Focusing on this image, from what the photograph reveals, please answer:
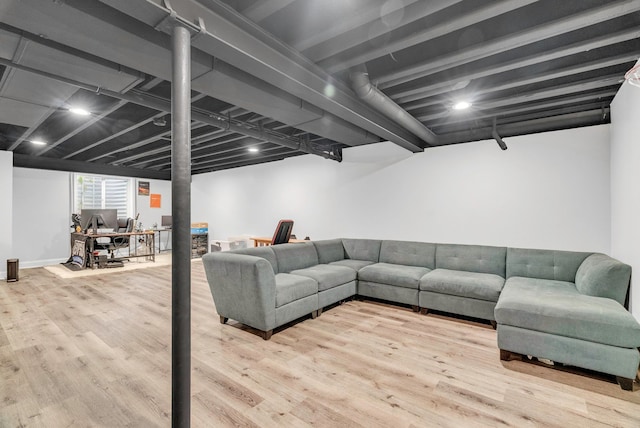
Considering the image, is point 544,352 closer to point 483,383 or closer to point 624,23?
→ point 483,383

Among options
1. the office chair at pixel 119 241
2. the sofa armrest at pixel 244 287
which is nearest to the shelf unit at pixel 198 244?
the office chair at pixel 119 241

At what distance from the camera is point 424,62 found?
2543mm

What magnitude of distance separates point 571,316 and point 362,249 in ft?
9.87

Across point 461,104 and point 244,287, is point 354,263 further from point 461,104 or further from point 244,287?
point 461,104

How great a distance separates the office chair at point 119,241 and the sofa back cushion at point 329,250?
17.4ft

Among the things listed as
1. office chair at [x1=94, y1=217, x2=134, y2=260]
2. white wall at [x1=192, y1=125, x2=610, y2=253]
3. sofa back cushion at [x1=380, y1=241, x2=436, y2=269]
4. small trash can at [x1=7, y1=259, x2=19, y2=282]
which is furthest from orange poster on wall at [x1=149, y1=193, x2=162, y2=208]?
sofa back cushion at [x1=380, y1=241, x2=436, y2=269]

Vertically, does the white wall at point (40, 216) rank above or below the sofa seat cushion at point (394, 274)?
above

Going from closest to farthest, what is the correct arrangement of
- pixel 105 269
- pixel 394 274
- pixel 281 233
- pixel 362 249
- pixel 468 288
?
1. pixel 468 288
2. pixel 394 274
3. pixel 281 233
4. pixel 362 249
5. pixel 105 269

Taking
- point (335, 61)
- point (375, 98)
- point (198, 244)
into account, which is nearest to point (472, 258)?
point (375, 98)

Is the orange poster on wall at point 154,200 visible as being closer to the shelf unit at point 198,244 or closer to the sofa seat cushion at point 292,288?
the shelf unit at point 198,244

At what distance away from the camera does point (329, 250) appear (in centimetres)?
500

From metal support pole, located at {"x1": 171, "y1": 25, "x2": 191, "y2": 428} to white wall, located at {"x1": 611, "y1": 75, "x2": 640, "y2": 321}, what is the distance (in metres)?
3.59

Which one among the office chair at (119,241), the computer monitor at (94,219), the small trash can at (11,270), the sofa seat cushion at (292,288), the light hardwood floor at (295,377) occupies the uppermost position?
the computer monitor at (94,219)

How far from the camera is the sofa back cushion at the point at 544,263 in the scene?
3.53 meters
